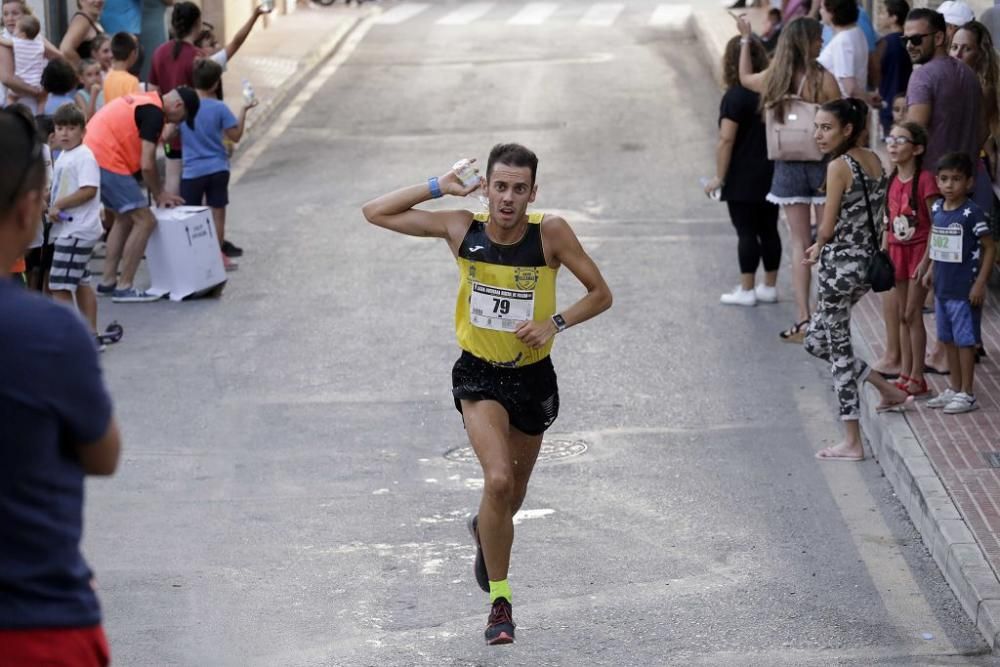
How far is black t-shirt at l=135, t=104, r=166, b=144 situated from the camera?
506 inches

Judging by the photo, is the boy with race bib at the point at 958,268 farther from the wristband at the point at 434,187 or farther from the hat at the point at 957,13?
the wristband at the point at 434,187

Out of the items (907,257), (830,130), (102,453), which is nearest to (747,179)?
(907,257)

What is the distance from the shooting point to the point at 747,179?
12453mm

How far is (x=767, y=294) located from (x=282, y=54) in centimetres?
1457

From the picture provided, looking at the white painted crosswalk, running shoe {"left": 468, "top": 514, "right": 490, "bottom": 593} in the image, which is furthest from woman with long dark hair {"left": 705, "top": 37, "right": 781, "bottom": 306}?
the white painted crosswalk

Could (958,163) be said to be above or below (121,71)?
above

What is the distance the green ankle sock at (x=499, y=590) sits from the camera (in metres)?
6.73

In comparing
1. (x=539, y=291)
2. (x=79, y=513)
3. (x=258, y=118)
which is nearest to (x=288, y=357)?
(x=539, y=291)

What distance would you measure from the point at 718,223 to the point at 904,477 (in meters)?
7.05

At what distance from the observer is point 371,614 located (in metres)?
7.15

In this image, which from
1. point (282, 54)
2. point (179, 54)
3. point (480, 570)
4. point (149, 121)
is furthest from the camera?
point (282, 54)

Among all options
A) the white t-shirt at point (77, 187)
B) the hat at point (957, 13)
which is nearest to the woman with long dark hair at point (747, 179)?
the hat at point (957, 13)

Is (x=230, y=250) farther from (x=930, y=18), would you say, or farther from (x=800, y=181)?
(x=930, y=18)

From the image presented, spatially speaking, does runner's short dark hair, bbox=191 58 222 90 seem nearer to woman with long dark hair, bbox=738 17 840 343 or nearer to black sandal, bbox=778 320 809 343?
woman with long dark hair, bbox=738 17 840 343
